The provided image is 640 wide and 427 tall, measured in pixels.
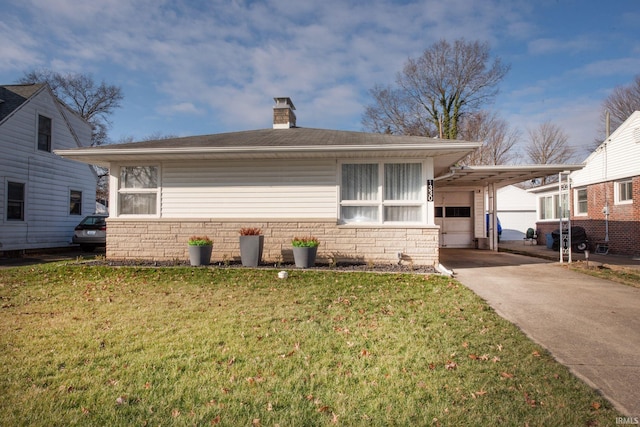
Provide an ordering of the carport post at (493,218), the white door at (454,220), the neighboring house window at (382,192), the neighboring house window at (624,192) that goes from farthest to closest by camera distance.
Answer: the white door at (454,220), the carport post at (493,218), the neighboring house window at (624,192), the neighboring house window at (382,192)

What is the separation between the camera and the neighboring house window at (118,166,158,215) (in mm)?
10297

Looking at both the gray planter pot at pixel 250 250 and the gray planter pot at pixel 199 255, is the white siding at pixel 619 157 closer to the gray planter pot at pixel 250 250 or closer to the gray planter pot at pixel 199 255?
the gray planter pot at pixel 250 250

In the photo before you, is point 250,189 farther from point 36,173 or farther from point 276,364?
point 36,173

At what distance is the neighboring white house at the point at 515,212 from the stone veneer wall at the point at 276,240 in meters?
20.4

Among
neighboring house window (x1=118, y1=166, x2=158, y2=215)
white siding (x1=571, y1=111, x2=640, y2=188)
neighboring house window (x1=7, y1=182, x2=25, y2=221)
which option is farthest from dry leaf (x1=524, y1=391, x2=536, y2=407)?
neighboring house window (x1=7, y1=182, x2=25, y2=221)

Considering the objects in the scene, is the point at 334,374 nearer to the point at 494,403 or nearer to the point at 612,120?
the point at 494,403

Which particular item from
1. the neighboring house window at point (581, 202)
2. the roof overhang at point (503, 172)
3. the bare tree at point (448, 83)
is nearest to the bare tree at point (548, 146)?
the bare tree at point (448, 83)

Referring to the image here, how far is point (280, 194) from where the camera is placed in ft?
32.4

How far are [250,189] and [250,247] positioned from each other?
1.71 m

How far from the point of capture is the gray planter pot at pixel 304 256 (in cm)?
882

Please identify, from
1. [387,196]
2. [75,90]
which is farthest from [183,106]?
[387,196]

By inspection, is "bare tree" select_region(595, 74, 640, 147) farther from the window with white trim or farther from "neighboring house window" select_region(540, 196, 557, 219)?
the window with white trim

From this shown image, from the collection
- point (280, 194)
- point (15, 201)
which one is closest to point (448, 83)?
point (280, 194)

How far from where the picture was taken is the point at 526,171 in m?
11.0
